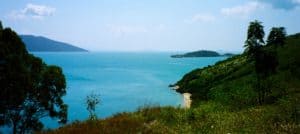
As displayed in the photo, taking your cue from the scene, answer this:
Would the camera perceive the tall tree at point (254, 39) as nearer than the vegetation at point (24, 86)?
Yes

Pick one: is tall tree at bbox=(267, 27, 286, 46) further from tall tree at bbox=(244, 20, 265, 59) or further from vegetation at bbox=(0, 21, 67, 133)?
vegetation at bbox=(0, 21, 67, 133)

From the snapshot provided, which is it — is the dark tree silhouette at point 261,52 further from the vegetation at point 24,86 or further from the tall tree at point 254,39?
the vegetation at point 24,86

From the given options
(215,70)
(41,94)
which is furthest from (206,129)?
(215,70)

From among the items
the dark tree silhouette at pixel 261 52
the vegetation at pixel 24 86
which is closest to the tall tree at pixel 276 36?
the dark tree silhouette at pixel 261 52

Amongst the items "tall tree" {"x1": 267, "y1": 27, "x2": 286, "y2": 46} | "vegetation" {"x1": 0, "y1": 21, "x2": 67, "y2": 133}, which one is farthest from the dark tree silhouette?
"vegetation" {"x1": 0, "y1": 21, "x2": 67, "y2": 133}

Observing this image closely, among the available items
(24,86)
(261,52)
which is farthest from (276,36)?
(24,86)

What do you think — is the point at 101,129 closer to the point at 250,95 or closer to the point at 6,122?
the point at 250,95

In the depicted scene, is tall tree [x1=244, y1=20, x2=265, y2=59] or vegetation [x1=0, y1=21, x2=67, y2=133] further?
vegetation [x1=0, y1=21, x2=67, y2=133]
